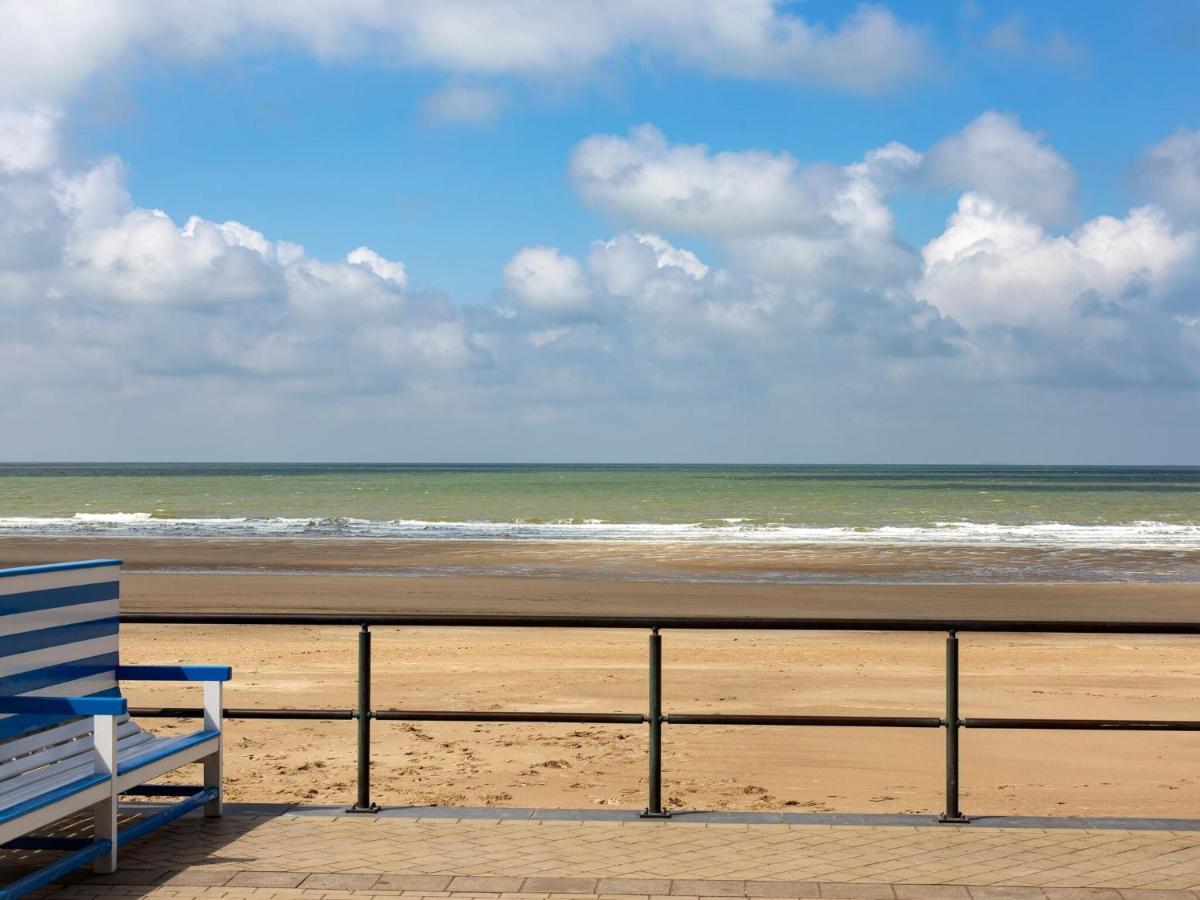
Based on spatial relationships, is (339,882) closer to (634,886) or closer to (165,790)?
(634,886)

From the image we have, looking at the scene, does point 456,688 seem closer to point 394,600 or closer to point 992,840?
point 992,840

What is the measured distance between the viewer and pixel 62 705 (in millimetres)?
4492

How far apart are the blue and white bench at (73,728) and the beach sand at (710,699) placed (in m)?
1.92

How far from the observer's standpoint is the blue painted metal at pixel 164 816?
15.9ft

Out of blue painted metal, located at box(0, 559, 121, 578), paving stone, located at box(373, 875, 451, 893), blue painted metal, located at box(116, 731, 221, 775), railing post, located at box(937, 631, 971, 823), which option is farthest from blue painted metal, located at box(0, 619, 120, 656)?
railing post, located at box(937, 631, 971, 823)

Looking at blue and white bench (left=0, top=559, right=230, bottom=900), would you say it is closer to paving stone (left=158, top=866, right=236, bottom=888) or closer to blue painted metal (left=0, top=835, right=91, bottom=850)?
blue painted metal (left=0, top=835, right=91, bottom=850)

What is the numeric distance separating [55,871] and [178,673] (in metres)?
1.18

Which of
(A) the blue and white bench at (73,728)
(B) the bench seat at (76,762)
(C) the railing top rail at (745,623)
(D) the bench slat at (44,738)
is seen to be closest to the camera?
(B) the bench seat at (76,762)

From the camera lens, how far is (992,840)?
522 cm

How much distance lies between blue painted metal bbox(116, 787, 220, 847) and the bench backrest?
0.51 m

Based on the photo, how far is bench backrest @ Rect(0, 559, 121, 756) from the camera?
4.68 metres

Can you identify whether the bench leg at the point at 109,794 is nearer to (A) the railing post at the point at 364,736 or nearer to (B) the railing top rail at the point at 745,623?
→ (B) the railing top rail at the point at 745,623

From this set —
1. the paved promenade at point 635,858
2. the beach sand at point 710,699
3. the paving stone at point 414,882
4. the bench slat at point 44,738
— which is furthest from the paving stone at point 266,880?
the beach sand at point 710,699

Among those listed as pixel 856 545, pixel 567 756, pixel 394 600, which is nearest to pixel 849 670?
pixel 567 756
